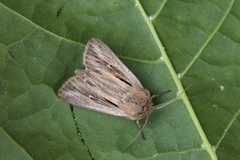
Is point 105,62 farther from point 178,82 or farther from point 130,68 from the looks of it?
point 178,82

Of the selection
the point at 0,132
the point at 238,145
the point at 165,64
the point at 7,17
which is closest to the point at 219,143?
the point at 238,145

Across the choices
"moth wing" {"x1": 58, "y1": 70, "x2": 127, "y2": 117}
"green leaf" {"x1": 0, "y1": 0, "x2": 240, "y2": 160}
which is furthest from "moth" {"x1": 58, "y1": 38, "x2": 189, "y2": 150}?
"green leaf" {"x1": 0, "y1": 0, "x2": 240, "y2": 160}

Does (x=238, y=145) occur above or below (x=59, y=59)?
below

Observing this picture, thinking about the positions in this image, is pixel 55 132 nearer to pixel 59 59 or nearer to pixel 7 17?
pixel 59 59

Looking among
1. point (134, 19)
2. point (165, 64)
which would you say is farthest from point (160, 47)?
point (134, 19)

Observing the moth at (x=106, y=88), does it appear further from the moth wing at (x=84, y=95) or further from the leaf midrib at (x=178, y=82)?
the leaf midrib at (x=178, y=82)

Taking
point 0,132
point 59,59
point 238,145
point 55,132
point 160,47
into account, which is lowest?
point 238,145
